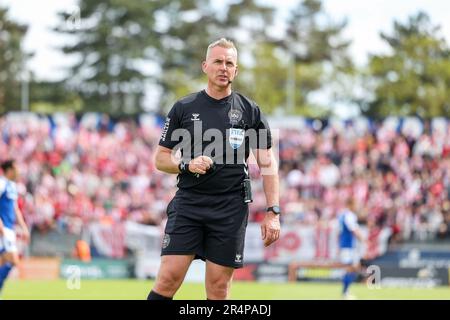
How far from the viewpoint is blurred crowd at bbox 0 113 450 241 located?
28609 mm

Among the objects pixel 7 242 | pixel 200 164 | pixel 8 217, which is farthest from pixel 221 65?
pixel 7 242

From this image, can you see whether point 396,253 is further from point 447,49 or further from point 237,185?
point 447,49

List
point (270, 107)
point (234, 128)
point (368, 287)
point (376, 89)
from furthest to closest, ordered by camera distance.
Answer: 1. point (270, 107)
2. point (376, 89)
3. point (368, 287)
4. point (234, 128)

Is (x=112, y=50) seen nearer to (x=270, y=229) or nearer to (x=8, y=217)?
(x=8, y=217)

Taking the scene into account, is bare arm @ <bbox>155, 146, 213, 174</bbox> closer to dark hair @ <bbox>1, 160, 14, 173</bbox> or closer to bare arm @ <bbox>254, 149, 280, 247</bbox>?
bare arm @ <bbox>254, 149, 280, 247</bbox>

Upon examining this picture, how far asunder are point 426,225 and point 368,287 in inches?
125

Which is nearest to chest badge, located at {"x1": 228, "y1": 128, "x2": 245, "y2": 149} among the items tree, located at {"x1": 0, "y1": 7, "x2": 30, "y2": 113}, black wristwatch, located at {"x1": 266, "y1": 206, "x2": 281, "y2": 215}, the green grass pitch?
black wristwatch, located at {"x1": 266, "y1": 206, "x2": 281, "y2": 215}

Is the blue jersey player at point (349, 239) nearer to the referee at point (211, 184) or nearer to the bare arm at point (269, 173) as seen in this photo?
the bare arm at point (269, 173)

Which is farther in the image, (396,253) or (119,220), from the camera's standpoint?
(119,220)

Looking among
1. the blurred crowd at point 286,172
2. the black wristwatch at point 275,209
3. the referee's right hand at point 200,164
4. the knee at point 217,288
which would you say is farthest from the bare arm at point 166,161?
the blurred crowd at point 286,172

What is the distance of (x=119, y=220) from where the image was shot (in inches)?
1163

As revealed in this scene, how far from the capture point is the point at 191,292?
20047mm

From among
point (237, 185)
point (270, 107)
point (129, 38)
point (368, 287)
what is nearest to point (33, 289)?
point (368, 287)

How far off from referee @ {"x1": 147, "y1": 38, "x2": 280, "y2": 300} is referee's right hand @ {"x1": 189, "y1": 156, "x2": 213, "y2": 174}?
20 millimetres
